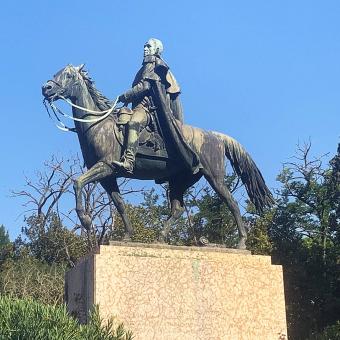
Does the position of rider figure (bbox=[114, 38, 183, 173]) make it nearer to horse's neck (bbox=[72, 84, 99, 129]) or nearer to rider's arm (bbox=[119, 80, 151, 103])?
rider's arm (bbox=[119, 80, 151, 103])

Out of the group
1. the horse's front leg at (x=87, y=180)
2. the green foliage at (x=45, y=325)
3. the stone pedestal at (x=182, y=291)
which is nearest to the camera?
the green foliage at (x=45, y=325)

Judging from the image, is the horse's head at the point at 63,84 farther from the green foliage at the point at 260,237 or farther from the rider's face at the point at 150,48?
the green foliage at the point at 260,237

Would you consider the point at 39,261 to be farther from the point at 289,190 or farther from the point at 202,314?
the point at 202,314

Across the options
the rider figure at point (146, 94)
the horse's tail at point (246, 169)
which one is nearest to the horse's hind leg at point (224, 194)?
the horse's tail at point (246, 169)

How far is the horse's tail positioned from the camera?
10.8m

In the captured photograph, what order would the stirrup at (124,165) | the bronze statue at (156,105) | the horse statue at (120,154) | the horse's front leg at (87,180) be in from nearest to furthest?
the horse's front leg at (87,180)
the stirrup at (124,165)
the horse statue at (120,154)
the bronze statue at (156,105)

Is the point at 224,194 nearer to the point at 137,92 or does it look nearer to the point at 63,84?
the point at 137,92

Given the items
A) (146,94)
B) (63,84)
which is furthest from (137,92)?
(63,84)

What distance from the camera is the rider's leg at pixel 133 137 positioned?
955cm

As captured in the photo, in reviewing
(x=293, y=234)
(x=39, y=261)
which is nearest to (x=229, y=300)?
(x=293, y=234)

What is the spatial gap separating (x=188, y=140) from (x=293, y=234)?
62.1 ft

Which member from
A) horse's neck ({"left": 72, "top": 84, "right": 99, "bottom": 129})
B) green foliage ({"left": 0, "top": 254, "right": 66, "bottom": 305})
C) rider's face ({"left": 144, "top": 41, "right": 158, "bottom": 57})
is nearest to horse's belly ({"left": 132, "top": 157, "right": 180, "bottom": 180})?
horse's neck ({"left": 72, "top": 84, "right": 99, "bottom": 129})

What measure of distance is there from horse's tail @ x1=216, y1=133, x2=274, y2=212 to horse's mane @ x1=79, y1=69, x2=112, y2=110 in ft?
6.03

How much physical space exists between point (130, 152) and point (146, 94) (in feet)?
3.85
